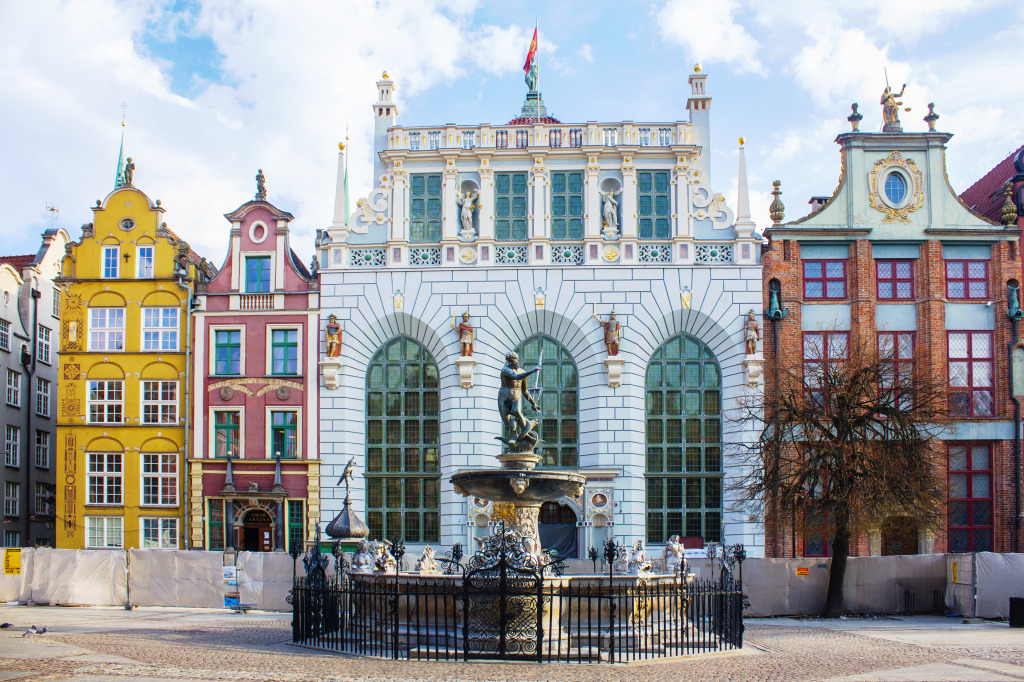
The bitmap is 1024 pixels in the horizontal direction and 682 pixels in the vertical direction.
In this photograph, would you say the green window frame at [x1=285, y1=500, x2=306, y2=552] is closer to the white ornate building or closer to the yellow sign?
the white ornate building

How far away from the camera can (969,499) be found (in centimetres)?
4122

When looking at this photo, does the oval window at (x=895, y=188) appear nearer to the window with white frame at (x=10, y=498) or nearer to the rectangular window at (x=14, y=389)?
the rectangular window at (x=14, y=389)

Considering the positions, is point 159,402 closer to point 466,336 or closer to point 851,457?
point 466,336

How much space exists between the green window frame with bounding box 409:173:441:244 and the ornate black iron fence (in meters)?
22.8

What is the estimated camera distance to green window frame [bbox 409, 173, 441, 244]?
43750 mm

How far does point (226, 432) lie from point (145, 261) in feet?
24.7

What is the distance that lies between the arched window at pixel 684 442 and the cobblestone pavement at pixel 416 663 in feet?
44.1

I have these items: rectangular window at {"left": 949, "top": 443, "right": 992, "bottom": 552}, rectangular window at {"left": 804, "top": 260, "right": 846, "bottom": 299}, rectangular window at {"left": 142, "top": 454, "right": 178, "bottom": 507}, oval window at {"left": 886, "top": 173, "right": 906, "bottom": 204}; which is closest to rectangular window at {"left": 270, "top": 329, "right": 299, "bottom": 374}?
rectangular window at {"left": 142, "top": 454, "right": 178, "bottom": 507}

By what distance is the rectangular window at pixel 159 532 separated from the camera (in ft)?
140

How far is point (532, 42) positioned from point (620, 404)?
57.9 ft

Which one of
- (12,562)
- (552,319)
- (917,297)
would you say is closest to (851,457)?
(917,297)

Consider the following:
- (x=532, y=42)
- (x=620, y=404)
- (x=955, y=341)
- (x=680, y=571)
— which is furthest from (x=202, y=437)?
(x=955, y=341)

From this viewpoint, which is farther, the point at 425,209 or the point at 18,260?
the point at 18,260

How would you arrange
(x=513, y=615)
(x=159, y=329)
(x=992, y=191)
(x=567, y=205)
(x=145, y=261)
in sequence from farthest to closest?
(x=992, y=191) < (x=145, y=261) < (x=159, y=329) < (x=567, y=205) < (x=513, y=615)
